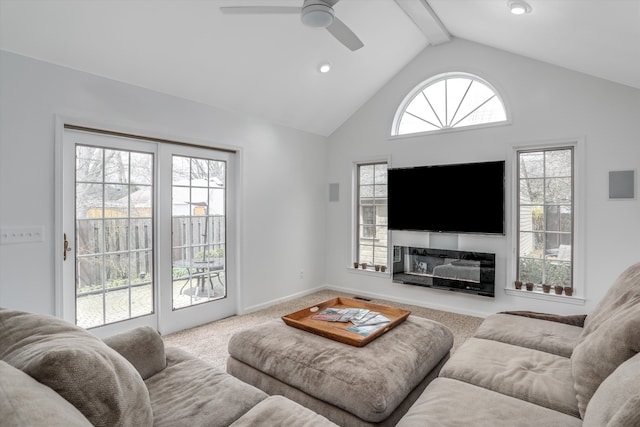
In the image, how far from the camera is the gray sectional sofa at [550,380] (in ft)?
3.74

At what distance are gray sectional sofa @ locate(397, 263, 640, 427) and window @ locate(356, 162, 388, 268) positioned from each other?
2940mm

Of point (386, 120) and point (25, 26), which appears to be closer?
point (25, 26)

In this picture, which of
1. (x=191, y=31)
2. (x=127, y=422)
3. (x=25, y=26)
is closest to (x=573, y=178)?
(x=191, y=31)

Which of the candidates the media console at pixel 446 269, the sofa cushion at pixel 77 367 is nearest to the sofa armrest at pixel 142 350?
the sofa cushion at pixel 77 367

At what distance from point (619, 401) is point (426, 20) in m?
3.91

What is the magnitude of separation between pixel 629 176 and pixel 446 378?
10.0 ft

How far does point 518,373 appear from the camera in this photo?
173cm

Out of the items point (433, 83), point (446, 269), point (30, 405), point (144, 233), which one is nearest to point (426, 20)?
point (433, 83)

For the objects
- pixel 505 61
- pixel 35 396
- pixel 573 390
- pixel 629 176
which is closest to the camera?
pixel 35 396

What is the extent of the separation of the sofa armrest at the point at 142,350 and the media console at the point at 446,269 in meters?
3.44

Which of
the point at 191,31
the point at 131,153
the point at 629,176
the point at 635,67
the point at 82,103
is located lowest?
the point at 629,176

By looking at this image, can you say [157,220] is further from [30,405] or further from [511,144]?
[511,144]

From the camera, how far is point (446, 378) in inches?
69.5

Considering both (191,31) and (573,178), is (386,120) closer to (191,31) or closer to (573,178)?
(573,178)
